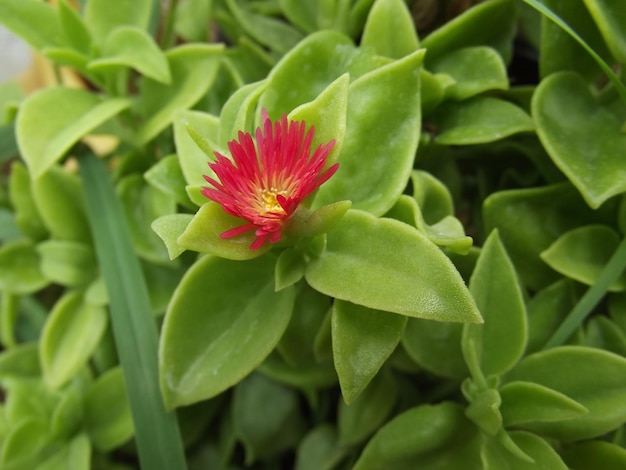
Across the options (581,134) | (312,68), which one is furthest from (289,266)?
(581,134)

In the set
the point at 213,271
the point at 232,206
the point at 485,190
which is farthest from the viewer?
the point at 485,190

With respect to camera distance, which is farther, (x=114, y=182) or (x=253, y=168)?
(x=114, y=182)

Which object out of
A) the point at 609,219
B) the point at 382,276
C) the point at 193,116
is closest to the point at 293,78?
the point at 193,116

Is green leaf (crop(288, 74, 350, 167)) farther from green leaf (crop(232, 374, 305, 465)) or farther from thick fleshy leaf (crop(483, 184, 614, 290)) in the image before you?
green leaf (crop(232, 374, 305, 465))

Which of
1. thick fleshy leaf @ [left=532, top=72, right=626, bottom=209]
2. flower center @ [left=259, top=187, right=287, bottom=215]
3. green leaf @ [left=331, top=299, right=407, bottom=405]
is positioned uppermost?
flower center @ [left=259, top=187, right=287, bottom=215]

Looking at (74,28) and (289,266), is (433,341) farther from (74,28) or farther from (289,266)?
(74,28)

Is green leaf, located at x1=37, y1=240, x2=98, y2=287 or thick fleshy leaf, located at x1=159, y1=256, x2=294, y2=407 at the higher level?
thick fleshy leaf, located at x1=159, y1=256, x2=294, y2=407

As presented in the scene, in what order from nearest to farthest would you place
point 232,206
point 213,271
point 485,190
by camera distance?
point 232,206 → point 213,271 → point 485,190

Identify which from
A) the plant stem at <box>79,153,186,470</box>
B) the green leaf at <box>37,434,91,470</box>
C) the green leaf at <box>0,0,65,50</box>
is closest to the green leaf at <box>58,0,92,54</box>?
the green leaf at <box>0,0,65,50</box>

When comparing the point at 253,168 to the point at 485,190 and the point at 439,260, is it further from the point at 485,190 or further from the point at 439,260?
the point at 485,190
